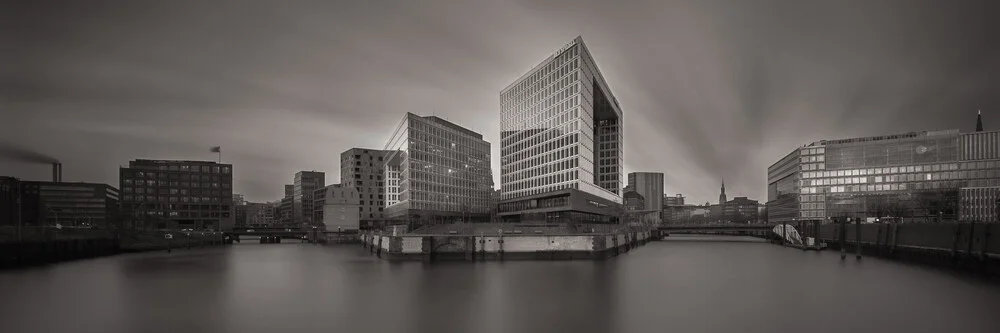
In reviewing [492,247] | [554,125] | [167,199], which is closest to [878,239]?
[492,247]

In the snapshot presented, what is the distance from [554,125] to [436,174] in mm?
36718

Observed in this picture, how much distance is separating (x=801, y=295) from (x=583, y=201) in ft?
233

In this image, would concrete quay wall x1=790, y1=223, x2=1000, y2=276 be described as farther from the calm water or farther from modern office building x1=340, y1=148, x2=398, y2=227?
modern office building x1=340, y1=148, x2=398, y2=227

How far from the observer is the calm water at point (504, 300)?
89.0 ft

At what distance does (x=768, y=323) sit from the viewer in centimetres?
2688

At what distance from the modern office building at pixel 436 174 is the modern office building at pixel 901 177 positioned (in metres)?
100.0

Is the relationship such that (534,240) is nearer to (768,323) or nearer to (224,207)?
(768,323)

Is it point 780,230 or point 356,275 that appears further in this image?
point 780,230

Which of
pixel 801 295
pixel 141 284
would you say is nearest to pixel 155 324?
pixel 141 284

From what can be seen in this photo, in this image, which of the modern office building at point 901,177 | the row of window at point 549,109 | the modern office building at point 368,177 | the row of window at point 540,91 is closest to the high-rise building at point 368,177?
the modern office building at point 368,177

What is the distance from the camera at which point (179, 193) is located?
178m

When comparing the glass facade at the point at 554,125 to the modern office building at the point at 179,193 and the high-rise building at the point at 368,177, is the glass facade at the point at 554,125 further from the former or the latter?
the modern office building at the point at 179,193

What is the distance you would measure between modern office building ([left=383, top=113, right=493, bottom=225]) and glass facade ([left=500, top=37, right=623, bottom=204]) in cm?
1408

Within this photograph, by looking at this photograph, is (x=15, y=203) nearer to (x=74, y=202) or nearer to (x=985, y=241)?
(x=74, y=202)
